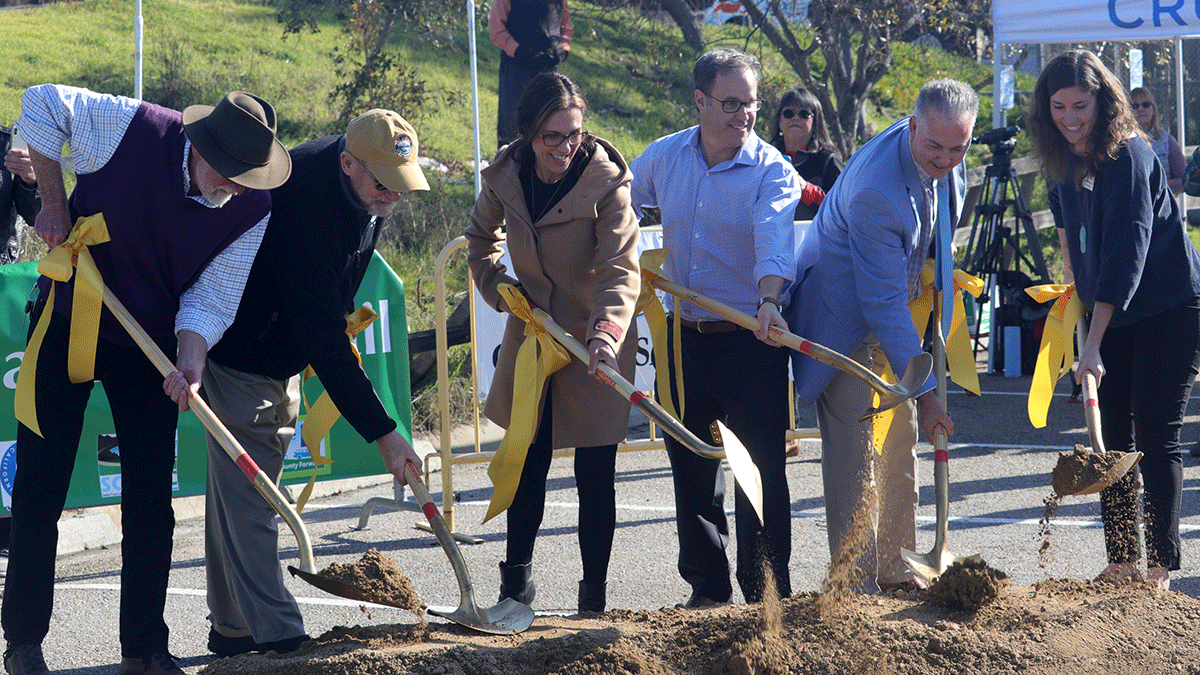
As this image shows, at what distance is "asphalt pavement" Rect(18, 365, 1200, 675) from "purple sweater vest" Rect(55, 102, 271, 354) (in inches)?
47.3

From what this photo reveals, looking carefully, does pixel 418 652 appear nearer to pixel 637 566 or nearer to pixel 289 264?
pixel 289 264

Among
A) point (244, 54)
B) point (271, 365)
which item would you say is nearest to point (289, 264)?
point (271, 365)

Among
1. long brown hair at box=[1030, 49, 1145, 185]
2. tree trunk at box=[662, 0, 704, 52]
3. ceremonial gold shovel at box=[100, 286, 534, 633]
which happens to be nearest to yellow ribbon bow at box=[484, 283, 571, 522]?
ceremonial gold shovel at box=[100, 286, 534, 633]

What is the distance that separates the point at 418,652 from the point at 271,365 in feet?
3.56

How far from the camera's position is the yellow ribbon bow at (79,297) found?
3160mm

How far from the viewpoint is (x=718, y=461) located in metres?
3.88

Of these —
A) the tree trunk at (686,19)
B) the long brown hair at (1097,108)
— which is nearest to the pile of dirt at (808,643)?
the long brown hair at (1097,108)

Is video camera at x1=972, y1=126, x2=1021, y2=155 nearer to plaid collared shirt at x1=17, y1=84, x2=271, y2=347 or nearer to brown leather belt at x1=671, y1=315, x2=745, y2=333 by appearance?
brown leather belt at x1=671, y1=315, x2=745, y2=333

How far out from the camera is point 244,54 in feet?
44.1

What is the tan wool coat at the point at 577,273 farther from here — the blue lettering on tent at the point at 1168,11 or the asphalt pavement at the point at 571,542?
the blue lettering on tent at the point at 1168,11

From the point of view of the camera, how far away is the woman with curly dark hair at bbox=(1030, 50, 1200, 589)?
369cm

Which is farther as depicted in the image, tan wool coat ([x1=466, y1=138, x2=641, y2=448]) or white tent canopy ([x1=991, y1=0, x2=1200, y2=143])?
white tent canopy ([x1=991, y1=0, x2=1200, y2=143])

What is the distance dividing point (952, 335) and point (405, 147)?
2246 mm

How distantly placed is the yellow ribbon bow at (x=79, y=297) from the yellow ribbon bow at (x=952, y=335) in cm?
255
